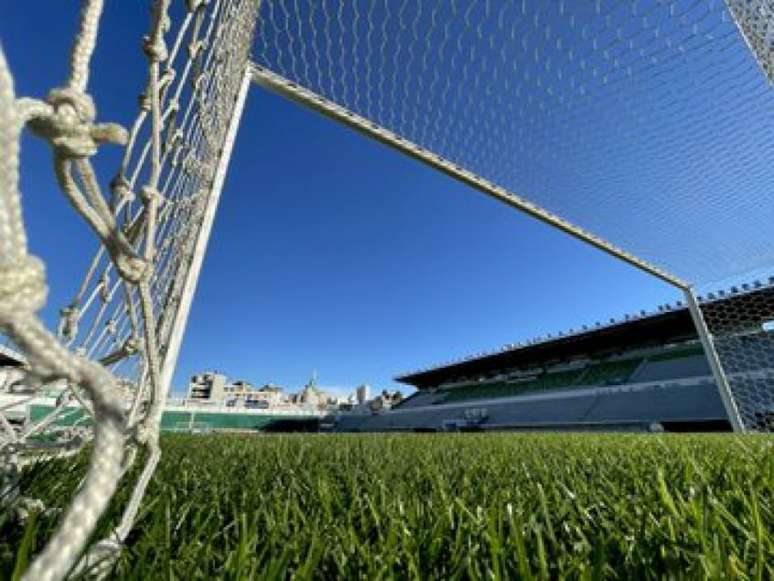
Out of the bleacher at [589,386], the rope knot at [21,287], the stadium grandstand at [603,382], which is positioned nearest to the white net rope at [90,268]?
the rope knot at [21,287]

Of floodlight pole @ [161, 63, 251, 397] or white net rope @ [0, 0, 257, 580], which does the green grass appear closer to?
white net rope @ [0, 0, 257, 580]

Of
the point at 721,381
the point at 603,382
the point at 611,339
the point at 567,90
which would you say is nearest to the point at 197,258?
the point at 567,90

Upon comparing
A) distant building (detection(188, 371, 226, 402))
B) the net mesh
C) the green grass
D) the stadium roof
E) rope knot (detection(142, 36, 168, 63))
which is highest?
distant building (detection(188, 371, 226, 402))

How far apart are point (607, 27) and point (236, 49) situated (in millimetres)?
2896

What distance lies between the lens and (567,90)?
4.17m

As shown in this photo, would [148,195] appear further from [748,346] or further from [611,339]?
[611,339]

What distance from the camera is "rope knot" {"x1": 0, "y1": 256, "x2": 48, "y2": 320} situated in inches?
10.7

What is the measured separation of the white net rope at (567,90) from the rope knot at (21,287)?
308cm

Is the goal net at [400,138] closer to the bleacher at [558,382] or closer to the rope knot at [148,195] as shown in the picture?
the rope knot at [148,195]

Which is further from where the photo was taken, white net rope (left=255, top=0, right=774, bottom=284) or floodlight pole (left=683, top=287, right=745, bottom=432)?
floodlight pole (left=683, top=287, right=745, bottom=432)

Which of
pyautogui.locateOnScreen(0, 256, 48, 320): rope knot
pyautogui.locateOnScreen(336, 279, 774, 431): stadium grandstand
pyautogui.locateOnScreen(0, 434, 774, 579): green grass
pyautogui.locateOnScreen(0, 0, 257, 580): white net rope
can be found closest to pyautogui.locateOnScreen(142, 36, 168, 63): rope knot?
pyautogui.locateOnScreen(0, 0, 257, 580): white net rope

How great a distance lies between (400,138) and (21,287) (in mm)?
3790

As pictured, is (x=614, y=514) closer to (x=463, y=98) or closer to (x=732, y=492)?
(x=732, y=492)

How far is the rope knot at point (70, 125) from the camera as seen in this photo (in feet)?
1.32
